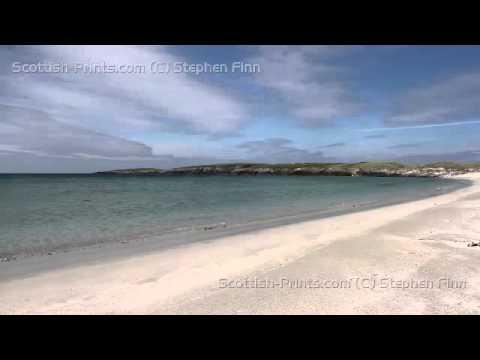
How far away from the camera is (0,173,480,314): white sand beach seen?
5219 millimetres

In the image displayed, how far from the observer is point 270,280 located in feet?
21.3

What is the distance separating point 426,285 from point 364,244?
3795 mm

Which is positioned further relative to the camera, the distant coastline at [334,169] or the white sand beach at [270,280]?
the distant coastline at [334,169]

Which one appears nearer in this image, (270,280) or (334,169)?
(270,280)

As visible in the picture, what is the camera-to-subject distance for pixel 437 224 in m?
13.2

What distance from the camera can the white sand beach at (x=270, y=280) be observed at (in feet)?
17.1

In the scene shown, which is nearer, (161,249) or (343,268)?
(343,268)

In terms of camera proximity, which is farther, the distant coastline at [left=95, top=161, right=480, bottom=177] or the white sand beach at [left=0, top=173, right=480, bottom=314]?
the distant coastline at [left=95, top=161, right=480, bottom=177]

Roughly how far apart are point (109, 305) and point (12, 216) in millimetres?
16341

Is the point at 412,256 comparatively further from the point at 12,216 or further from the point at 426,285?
the point at 12,216
